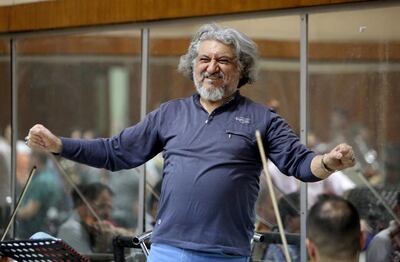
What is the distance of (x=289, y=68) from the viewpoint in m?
6.47

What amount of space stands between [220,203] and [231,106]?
0.42 meters

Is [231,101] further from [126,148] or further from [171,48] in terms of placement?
[171,48]

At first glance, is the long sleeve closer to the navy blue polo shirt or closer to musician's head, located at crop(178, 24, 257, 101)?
the navy blue polo shirt

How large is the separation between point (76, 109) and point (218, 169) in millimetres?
3917

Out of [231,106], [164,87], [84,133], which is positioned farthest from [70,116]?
Result: [231,106]

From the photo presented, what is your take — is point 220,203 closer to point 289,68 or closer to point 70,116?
point 289,68

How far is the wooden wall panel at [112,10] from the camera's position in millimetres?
6355

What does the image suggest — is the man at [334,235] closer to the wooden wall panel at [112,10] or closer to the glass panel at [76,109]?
the wooden wall panel at [112,10]

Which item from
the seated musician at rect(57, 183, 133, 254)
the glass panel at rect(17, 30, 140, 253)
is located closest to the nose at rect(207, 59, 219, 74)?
the glass panel at rect(17, 30, 140, 253)

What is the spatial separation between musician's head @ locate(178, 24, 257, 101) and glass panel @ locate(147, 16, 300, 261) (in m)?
2.22

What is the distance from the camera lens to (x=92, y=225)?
7.42 m

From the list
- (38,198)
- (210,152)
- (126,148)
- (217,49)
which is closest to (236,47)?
(217,49)

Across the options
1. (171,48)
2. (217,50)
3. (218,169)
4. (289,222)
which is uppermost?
(171,48)

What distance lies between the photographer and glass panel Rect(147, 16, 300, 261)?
637 cm
